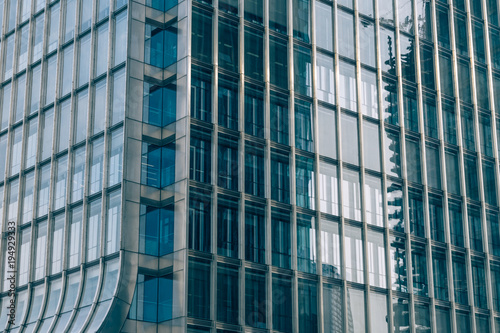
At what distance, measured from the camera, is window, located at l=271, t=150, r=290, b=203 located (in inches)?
1674

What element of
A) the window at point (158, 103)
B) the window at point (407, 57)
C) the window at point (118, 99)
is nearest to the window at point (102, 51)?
the window at point (118, 99)

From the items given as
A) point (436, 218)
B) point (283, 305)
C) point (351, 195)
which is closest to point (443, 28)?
point (436, 218)

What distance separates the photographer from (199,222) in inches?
1553

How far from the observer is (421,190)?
4856cm

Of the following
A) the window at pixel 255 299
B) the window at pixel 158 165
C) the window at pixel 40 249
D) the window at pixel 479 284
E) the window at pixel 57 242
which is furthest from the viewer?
the window at pixel 479 284

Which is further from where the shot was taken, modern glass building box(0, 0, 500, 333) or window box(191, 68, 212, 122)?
window box(191, 68, 212, 122)

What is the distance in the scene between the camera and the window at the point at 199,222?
39000mm

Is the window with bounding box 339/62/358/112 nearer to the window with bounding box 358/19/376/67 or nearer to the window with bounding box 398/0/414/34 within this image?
the window with bounding box 358/19/376/67

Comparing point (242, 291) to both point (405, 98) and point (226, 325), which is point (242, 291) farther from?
point (405, 98)

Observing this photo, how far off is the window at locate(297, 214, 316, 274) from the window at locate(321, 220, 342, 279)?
570mm

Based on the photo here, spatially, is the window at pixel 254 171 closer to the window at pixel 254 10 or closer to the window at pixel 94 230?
the window at pixel 254 10

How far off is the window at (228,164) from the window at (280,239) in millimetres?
2443

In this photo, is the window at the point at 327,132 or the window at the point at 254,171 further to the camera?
the window at the point at 327,132

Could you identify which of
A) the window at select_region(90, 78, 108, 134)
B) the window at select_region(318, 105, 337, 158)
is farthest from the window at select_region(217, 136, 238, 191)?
the window at select_region(90, 78, 108, 134)
